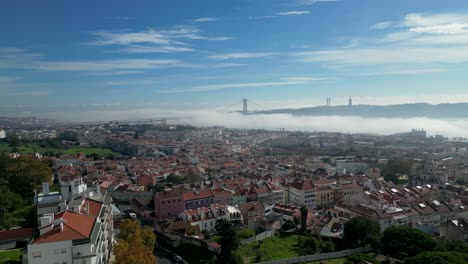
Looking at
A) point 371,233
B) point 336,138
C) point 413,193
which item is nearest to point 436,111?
point 336,138

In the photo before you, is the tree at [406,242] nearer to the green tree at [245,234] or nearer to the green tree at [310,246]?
the green tree at [310,246]

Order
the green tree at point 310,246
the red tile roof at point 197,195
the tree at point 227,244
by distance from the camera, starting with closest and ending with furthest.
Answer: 1. the tree at point 227,244
2. the green tree at point 310,246
3. the red tile roof at point 197,195

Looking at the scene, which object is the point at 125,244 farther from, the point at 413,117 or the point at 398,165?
the point at 413,117

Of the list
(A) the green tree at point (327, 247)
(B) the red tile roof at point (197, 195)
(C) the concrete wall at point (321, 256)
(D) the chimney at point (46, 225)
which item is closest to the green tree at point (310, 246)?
(A) the green tree at point (327, 247)

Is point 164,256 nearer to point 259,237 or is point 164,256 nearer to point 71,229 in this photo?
point 259,237

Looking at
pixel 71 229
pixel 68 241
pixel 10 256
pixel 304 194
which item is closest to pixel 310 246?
pixel 304 194

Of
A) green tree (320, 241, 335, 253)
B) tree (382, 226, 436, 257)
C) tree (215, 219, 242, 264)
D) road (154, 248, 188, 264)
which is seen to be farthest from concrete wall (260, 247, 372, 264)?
road (154, 248, 188, 264)
